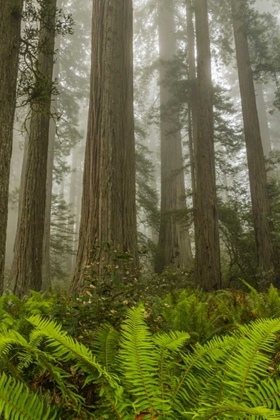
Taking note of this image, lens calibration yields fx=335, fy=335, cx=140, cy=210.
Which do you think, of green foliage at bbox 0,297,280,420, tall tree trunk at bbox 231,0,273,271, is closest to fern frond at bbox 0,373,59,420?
green foliage at bbox 0,297,280,420

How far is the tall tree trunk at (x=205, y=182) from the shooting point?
7.30m

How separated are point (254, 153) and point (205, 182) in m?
2.53

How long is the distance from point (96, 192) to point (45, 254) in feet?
28.3

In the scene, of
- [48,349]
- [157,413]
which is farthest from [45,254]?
[157,413]

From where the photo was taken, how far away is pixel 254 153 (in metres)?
9.69

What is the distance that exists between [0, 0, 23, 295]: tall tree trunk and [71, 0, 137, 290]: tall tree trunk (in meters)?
1.38

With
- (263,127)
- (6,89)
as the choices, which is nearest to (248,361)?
(6,89)

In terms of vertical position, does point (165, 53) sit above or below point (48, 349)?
above

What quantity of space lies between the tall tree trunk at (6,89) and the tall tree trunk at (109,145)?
1.38 meters

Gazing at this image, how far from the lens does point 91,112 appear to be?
5.86m

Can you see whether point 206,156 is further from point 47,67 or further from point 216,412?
point 216,412

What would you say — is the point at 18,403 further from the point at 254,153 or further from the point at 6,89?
the point at 254,153

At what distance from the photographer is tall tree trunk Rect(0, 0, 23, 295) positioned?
354 cm

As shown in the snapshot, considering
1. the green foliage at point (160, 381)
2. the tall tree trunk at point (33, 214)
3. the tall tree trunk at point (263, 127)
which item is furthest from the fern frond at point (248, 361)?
the tall tree trunk at point (263, 127)
